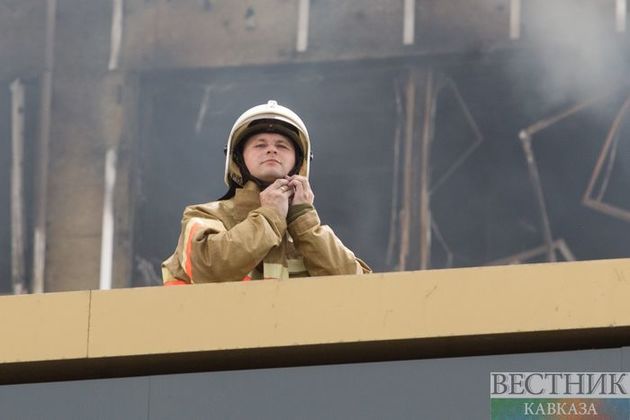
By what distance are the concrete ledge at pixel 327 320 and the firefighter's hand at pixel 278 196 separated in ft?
2.76

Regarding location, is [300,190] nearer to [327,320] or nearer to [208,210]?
[208,210]

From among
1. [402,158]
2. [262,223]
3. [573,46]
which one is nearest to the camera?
[262,223]

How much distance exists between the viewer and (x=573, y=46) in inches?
656

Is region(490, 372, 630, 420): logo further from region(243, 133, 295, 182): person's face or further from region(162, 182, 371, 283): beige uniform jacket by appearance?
region(243, 133, 295, 182): person's face

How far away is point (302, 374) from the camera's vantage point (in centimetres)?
480

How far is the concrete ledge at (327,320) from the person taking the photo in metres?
4.64

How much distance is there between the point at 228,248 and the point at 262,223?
0.59ft

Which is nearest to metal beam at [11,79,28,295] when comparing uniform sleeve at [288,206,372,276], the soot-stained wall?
the soot-stained wall

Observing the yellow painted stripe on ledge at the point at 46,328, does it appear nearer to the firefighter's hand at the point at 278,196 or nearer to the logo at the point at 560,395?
the firefighter's hand at the point at 278,196

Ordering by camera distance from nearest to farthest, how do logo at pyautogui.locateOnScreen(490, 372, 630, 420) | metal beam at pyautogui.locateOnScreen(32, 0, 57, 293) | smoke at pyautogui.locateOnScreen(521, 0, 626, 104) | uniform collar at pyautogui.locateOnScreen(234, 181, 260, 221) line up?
logo at pyautogui.locateOnScreen(490, 372, 630, 420), uniform collar at pyautogui.locateOnScreen(234, 181, 260, 221), smoke at pyautogui.locateOnScreen(521, 0, 626, 104), metal beam at pyautogui.locateOnScreen(32, 0, 57, 293)

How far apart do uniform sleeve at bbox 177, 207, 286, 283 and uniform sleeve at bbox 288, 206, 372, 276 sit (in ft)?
0.56

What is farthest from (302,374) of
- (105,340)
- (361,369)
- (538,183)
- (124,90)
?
(124,90)

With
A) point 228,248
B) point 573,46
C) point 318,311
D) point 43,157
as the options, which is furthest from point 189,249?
point 43,157

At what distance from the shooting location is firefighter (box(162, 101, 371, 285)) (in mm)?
5488
